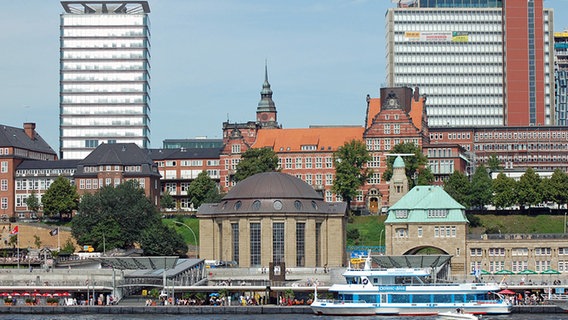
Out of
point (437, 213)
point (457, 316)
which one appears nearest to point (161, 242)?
point (437, 213)

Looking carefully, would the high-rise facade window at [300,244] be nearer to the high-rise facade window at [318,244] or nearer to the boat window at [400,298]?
the high-rise facade window at [318,244]

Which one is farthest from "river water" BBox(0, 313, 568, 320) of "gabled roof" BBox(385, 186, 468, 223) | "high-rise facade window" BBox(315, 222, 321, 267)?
"gabled roof" BBox(385, 186, 468, 223)

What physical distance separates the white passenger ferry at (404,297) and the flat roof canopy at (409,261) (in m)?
15.5

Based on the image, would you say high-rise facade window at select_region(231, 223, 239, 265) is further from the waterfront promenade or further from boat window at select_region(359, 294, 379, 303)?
boat window at select_region(359, 294, 379, 303)

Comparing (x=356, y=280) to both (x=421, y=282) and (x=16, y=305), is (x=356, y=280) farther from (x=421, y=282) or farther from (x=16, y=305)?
(x=16, y=305)

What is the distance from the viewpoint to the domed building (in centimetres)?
17588

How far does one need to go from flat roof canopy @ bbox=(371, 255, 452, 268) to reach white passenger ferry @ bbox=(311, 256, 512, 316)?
15.5 m

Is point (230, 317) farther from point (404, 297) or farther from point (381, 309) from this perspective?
point (404, 297)

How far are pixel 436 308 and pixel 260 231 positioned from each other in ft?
153

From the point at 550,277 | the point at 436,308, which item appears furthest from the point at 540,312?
the point at 550,277

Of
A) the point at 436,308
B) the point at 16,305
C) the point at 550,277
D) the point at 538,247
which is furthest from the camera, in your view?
the point at 538,247

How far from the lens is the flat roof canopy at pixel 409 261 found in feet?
498

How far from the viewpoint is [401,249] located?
179875 millimetres

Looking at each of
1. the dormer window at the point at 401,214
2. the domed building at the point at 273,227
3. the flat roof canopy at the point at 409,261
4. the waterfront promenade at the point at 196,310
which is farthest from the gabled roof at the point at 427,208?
the waterfront promenade at the point at 196,310
